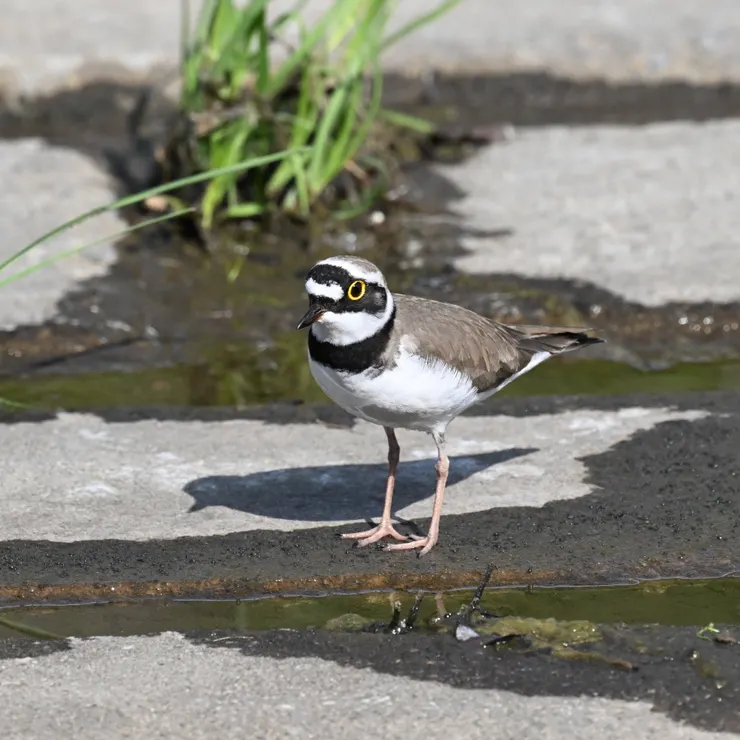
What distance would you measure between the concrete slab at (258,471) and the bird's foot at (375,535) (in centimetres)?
20

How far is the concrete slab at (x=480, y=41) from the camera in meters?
10.8

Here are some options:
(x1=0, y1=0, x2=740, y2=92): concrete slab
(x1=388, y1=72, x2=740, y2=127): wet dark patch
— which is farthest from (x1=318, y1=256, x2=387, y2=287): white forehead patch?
(x1=0, y1=0, x2=740, y2=92): concrete slab

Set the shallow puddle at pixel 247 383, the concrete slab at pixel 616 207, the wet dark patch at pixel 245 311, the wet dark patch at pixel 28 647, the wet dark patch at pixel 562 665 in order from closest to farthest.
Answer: the wet dark patch at pixel 562 665 → the wet dark patch at pixel 28 647 → the shallow puddle at pixel 247 383 → the wet dark patch at pixel 245 311 → the concrete slab at pixel 616 207

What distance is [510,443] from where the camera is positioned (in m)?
5.90

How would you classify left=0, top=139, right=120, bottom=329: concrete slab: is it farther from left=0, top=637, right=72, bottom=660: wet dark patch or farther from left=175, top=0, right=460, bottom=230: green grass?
left=0, top=637, right=72, bottom=660: wet dark patch

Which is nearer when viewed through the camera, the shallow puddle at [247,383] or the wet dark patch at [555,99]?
the shallow puddle at [247,383]

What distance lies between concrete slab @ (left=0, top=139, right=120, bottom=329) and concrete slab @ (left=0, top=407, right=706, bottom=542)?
1525 millimetres

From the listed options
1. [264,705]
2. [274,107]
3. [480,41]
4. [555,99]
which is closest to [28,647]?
[264,705]

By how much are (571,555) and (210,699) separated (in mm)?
1494

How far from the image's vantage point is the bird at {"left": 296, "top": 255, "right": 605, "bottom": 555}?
479 centimetres

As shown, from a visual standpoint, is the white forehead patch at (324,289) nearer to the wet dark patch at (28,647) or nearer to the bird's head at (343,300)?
the bird's head at (343,300)

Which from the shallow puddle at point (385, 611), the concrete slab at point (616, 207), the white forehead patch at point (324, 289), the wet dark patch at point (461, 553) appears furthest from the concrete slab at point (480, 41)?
the shallow puddle at point (385, 611)

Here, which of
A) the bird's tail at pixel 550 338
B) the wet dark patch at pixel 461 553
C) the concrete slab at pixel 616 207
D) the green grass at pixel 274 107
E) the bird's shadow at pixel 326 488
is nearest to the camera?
the wet dark patch at pixel 461 553

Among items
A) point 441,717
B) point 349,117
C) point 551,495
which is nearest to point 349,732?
point 441,717
